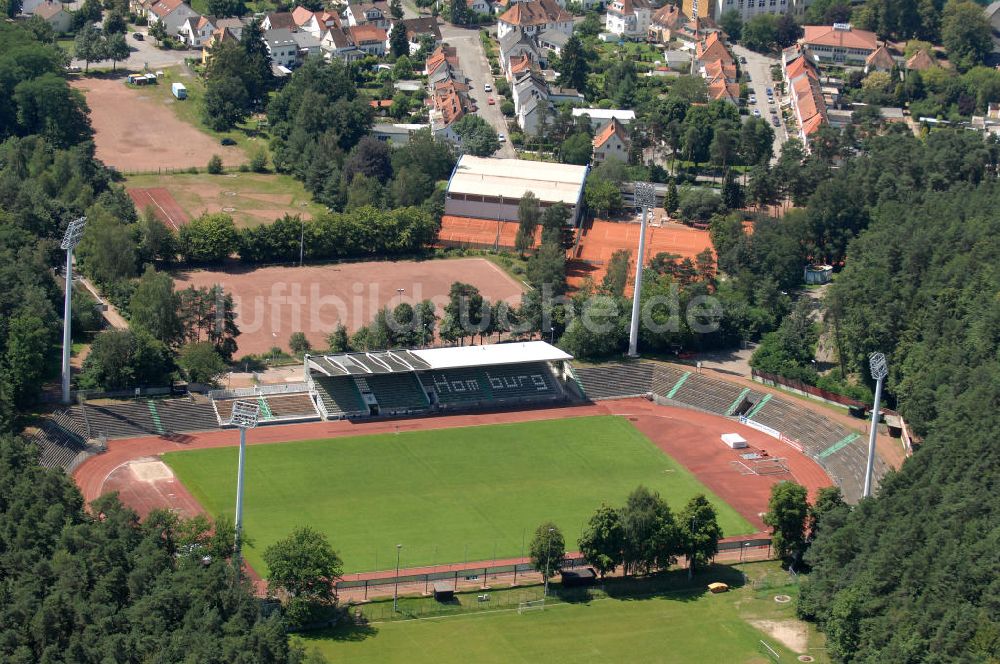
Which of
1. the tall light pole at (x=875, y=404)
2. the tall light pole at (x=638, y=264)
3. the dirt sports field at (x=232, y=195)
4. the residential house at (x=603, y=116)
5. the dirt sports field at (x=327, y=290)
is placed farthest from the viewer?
the residential house at (x=603, y=116)

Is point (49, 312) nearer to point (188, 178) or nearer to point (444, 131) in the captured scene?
point (188, 178)

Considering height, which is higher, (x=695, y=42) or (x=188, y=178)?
(x=695, y=42)

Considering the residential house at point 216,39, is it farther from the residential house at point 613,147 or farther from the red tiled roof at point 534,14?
the residential house at point 613,147

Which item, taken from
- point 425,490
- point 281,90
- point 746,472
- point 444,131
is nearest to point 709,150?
point 444,131

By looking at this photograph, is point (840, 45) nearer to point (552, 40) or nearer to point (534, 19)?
point (552, 40)

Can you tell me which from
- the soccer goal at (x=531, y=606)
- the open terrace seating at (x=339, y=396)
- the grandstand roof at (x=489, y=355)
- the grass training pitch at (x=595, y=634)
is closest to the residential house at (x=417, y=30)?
the grandstand roof at (x=489, y=355)
